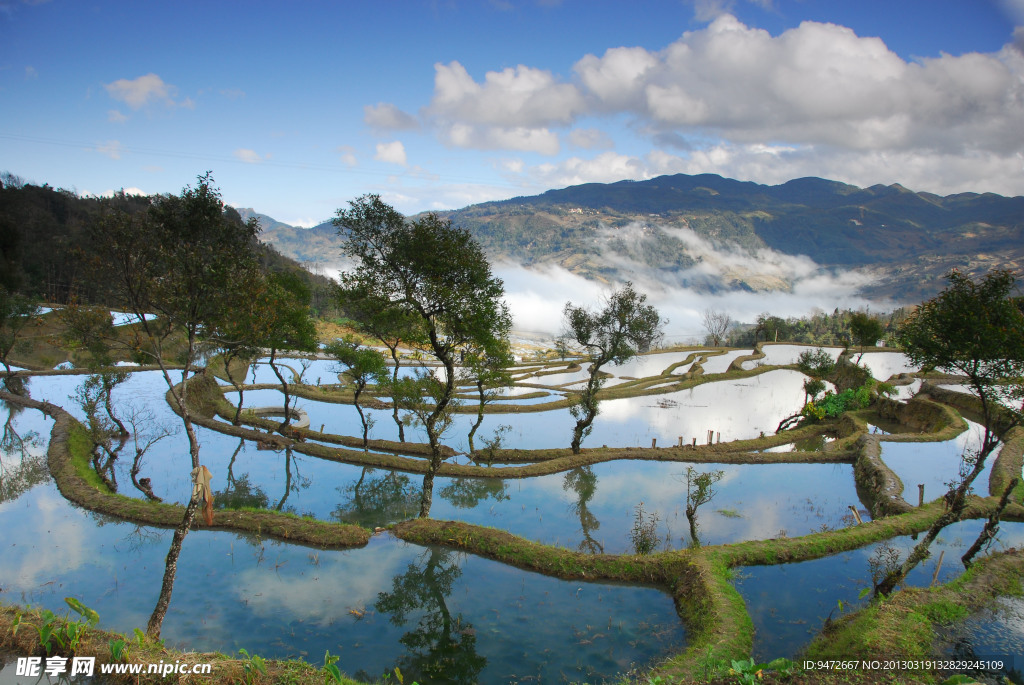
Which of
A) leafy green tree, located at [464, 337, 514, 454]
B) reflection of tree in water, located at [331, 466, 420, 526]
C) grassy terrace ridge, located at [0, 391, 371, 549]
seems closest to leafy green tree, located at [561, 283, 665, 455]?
leafy green tree, located at [464, 337, 514, 454]

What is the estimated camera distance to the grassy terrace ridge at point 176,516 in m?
17.8

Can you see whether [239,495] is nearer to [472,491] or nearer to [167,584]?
[472,491]

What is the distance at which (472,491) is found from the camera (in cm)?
2427

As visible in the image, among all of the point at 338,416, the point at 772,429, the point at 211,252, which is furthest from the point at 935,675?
the point at 338,416

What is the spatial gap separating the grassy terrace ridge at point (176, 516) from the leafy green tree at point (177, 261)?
5190mm

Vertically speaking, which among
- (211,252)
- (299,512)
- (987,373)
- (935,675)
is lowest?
(299,512)

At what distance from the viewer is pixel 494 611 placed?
45.8 feet

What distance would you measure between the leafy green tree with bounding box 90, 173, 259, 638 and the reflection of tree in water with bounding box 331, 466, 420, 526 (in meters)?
8.41

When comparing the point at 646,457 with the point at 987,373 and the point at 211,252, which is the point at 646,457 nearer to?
the point at 987,373

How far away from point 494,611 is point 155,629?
7854 millimetres

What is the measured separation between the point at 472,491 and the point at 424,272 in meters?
10.6

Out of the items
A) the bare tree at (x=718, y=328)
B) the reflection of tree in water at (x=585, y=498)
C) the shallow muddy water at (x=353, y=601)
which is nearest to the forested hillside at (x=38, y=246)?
the reflection of tree in water at (x=585, y=498)

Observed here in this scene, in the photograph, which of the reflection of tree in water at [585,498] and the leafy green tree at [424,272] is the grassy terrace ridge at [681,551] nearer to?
the reflection of tree in water at [585,498]

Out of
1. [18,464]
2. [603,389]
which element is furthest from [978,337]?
[18,464]
